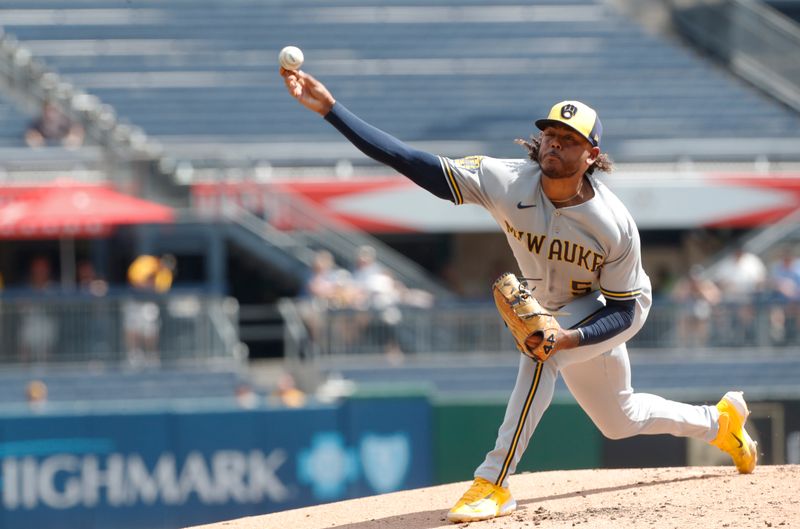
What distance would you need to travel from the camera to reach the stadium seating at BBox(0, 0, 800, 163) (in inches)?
701

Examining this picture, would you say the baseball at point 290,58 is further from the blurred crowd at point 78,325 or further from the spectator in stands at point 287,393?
the blurred crowd at point 78,325

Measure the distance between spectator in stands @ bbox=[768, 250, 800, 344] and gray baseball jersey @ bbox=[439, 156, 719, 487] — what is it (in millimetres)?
7944

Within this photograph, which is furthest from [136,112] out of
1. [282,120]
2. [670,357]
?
[670,357]

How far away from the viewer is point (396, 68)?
19422 millimetres

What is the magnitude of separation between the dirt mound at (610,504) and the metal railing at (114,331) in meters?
6.11

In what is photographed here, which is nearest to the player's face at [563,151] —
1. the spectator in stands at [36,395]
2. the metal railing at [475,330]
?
the spectator in stands at [36,395]

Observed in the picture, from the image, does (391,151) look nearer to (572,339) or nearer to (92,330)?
(572,339)

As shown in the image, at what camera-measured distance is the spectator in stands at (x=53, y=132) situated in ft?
53.5

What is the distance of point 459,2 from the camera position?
829 inches

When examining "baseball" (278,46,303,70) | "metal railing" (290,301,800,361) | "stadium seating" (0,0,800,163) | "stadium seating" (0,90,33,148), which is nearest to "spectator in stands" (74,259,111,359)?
"metal railing" (290,301,800,361)

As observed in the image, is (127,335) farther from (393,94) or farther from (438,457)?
(393,94)

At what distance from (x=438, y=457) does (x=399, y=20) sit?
423 inches

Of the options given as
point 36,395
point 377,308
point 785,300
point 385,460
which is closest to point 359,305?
point 377,308

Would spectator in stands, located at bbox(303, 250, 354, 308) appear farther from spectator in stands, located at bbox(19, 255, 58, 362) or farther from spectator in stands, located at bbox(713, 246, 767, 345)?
spectator in stands, located at bbox(713, 246, 767, 345)
